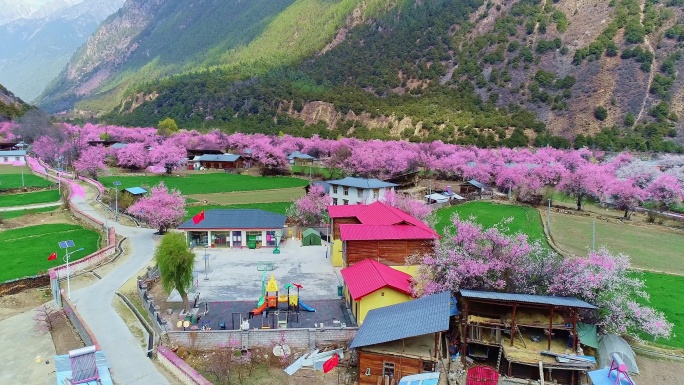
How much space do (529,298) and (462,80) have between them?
117 meters

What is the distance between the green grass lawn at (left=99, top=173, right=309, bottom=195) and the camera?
2645 inches

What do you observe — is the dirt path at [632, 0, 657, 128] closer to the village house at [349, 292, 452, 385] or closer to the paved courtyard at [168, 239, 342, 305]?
the paved courtyard at [168, 239, 342, 305]

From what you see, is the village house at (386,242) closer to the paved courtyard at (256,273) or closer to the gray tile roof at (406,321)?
the paved courtyard at (256,273)

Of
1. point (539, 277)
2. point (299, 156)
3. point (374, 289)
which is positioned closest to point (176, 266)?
point (374, 289)

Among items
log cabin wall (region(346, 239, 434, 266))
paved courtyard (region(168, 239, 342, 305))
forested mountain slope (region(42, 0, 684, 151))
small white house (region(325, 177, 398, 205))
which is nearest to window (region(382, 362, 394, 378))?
paved courtyard (region(168, 239, 342, 305))

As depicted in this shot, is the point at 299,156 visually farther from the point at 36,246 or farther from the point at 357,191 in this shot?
the point at 36,246

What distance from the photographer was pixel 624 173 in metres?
61.5

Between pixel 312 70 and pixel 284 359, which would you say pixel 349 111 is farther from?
pixel 284 359

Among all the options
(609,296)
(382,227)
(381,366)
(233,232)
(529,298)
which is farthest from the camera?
(233,232)

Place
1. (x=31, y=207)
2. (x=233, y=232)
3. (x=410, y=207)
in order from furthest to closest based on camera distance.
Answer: (x=31, y=207) < (x=410, y=207) < (x=233, y=232)

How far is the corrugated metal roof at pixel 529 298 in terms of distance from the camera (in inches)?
784

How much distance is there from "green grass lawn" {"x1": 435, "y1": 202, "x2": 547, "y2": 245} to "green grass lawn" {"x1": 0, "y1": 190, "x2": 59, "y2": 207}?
43801 mm

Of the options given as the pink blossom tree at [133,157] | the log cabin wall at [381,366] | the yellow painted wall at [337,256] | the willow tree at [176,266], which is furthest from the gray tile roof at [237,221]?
the pink blossom tree at [133,157]

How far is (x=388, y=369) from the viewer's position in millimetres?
19375
